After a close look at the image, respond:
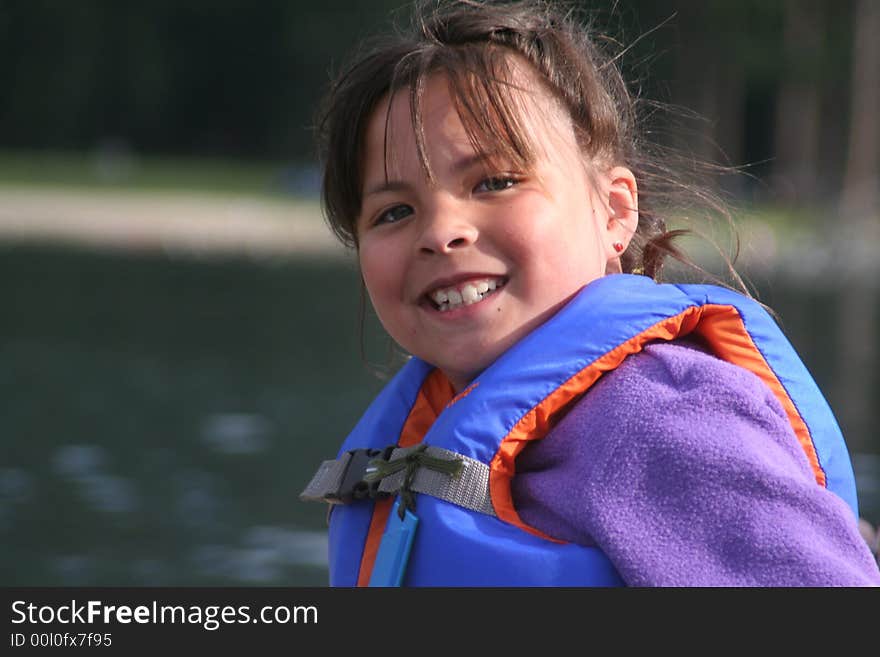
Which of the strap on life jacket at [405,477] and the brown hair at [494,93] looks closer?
the strap on life jacket at [405,477]

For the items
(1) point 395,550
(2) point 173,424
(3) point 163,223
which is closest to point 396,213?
(1) point 395,550

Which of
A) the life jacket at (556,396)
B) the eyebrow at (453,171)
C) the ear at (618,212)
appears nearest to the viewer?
the life jacket at (556,396)

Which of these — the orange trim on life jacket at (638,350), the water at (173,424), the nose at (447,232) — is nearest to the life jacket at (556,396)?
the orange trim on life jacket at (638,350)

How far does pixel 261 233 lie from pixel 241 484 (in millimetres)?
17403

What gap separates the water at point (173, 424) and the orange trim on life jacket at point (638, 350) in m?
3.60

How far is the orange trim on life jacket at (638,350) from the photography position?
1821 millimetres

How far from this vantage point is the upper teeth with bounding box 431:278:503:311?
77.5 inches

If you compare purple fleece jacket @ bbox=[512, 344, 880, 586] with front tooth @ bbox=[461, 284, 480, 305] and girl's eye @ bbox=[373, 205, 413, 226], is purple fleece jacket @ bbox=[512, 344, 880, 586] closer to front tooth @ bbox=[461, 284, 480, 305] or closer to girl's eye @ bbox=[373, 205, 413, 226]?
front tooth @ bbox=[461, 284, 480, 305]

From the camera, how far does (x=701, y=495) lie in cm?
162

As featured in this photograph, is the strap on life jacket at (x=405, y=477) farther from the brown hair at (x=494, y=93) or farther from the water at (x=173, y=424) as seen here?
the water at (x=173, y=424)

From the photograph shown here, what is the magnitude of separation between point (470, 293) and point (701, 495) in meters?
0.48

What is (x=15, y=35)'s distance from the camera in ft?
128

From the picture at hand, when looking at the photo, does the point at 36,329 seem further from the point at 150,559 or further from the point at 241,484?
the point at 150,559

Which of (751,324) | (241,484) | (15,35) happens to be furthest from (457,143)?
(15,35)
